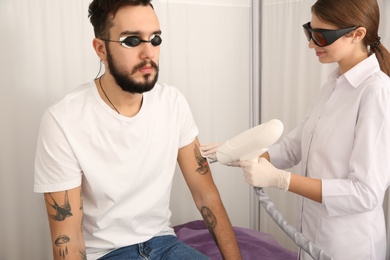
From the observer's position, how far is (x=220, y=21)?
7.09 feet

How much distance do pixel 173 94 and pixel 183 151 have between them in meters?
0.24

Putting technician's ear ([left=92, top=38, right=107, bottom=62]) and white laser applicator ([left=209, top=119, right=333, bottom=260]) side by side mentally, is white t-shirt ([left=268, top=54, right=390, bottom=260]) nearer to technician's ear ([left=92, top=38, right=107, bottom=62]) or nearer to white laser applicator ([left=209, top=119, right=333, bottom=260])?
white laser applicator ([left=209, top=119, right=333, bottom=260])

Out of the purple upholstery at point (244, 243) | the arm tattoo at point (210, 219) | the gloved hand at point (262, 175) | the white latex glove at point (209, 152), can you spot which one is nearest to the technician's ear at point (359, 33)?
the gloved hand at point (262, 175)

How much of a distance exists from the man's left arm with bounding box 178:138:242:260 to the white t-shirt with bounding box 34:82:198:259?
0.31 feet

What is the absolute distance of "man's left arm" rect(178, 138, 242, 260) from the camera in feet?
5.17

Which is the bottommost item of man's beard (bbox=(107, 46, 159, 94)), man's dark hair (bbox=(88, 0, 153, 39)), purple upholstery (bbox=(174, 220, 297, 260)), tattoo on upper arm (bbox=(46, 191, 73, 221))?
purple upholstery (bbox=(174, 220, 297, 260))

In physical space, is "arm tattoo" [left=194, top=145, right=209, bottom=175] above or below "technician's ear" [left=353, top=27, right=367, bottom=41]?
below

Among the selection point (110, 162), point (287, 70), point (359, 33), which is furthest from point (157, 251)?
point (287, 70)

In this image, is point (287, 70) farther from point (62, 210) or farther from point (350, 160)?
point (62, 210)

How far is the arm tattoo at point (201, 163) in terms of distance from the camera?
5.31 ft

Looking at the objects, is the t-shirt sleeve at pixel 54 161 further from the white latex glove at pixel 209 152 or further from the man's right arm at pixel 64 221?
the white latex glove at pixel 209 152

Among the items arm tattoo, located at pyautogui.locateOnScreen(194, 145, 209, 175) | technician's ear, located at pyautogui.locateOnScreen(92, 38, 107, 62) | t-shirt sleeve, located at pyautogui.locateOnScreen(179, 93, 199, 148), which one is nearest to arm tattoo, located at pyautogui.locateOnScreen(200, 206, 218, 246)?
arm tattoo, located at pyautogui.locateOnScreen(194, 145, 209, 175)

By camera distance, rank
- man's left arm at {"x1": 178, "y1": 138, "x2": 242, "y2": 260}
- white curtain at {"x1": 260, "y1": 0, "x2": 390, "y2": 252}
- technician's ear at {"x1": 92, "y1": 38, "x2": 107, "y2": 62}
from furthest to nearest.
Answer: white curtain at {"x1": 260, "y1": 0, "x2": 390, "y2": 252}, man's left arm at {"x1": 178, "y1": 138, "x2": 242, "y2": 260}, technician's ear at {"x1": 92, "y1": 38, "x2": 107, "y2": 62}

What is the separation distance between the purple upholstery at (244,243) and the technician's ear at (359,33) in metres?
0.98
